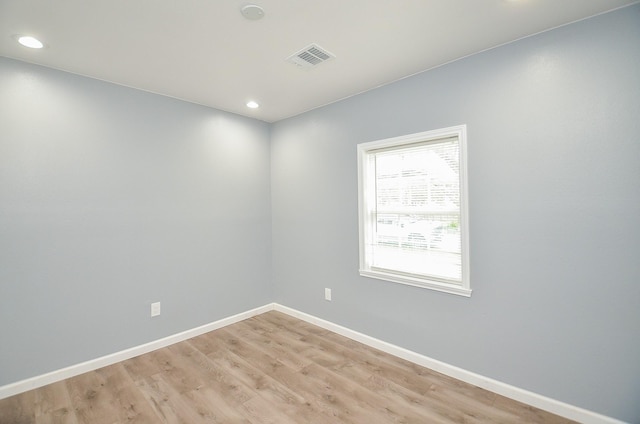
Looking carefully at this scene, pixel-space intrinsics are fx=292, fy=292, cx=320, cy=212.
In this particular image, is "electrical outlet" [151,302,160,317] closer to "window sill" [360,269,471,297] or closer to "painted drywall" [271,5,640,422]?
"window sill" [360,269,471,297]

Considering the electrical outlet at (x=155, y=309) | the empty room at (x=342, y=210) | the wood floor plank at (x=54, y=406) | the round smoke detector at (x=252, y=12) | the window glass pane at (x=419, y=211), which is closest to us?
the round smoke detector at (x=252, y=12)

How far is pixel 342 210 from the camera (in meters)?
3.26

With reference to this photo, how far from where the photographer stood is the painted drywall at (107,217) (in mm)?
2303

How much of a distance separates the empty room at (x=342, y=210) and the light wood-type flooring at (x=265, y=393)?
2 centimetres

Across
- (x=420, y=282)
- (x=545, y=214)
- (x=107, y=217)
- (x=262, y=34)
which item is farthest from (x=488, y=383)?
(x=107, y=217)

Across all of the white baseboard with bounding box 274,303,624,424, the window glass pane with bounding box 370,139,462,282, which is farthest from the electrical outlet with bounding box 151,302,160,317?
the window glass pane with bounding box 370,139,462,282

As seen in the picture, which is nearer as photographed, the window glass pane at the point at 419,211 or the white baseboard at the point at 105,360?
the white baseboard at the point at 105,360

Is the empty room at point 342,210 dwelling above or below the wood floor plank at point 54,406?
above

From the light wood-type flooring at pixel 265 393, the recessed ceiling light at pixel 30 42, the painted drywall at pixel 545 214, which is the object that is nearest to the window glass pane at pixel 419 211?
the painted drywall at pixel 545 214

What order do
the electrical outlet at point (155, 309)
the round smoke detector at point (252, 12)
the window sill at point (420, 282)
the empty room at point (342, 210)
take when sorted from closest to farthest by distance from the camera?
the round smoke detector at point (252, 12), the empty room at point (342, 210), the window sill at point (420, 282), the electrical outlet at point (155, 309)

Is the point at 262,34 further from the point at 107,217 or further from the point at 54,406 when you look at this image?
the point at 54,406

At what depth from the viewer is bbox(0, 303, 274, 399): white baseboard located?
2263 millimetres

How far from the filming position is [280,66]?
8.09ft

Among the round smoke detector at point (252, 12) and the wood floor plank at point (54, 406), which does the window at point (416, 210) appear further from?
the wood floor plank at point (54, 406)
